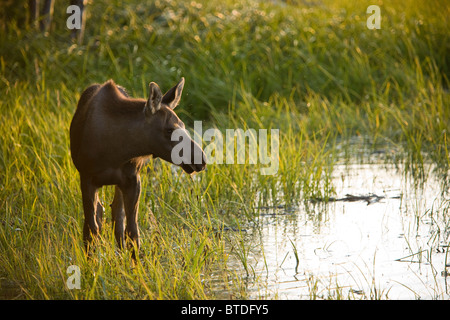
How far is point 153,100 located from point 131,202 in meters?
0.74

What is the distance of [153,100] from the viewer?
14.1 ft

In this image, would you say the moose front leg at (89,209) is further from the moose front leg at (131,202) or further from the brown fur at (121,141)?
the moose front leg at (131,202)

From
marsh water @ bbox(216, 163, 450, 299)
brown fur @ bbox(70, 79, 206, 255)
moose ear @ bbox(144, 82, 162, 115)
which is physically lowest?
marsh water @ bbox(216, 163, 450, 299)

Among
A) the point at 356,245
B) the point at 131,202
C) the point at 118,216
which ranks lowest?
the point at 356,245

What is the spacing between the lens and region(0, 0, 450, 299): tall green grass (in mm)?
4699

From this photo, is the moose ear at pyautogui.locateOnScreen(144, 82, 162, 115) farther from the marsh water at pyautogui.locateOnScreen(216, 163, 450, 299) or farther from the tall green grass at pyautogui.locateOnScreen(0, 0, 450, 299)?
the marsh water at pyautogui.locateOnScreen(216, 163, 450, 299)

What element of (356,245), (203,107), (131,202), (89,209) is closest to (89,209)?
(89,209)

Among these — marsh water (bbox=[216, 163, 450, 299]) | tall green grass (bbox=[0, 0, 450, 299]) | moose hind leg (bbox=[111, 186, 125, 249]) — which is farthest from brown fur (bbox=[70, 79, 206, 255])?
marsh water (bbox=[216, 163, 450, 299])

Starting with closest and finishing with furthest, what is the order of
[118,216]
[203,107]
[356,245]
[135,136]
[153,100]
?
[153,100]
[135,136]
[118,216]
[356,245]
[203,107]

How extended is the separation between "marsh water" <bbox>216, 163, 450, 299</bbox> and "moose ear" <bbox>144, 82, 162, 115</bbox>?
119 cm

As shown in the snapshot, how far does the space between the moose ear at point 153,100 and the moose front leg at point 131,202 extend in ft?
1.70

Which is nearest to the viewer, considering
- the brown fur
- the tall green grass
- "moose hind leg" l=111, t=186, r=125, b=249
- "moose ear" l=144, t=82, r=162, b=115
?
"moose ear" l=144, t=82, r=162, b=115

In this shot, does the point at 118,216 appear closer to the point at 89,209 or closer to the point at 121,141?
the point at 89,209
